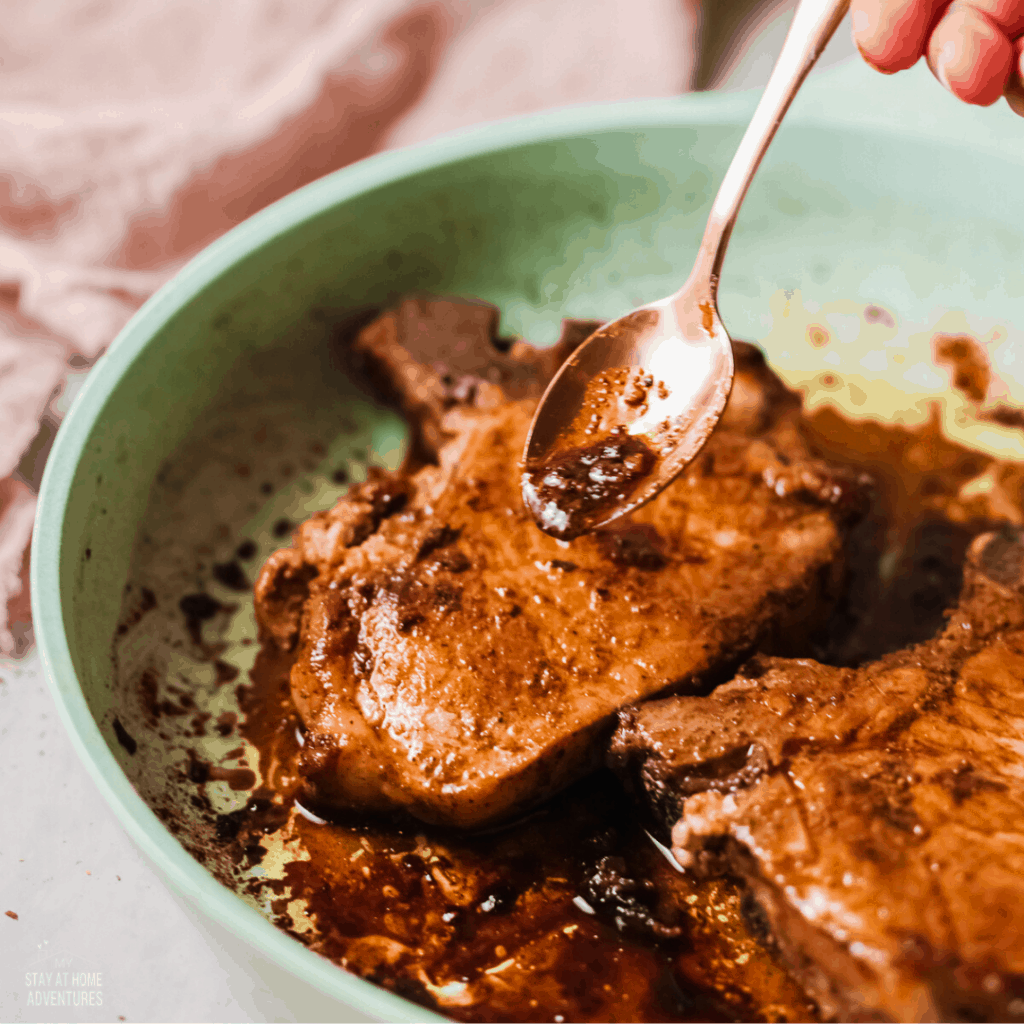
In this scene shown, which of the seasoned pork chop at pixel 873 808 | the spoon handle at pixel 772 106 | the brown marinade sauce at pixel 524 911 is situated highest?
the spoon handle at pixel 772 106

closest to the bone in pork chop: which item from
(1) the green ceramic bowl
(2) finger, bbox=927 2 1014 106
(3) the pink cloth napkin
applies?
(1) the green ceramic bowl

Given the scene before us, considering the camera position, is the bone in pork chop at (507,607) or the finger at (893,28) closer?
the bone in pork chop at (507,607)

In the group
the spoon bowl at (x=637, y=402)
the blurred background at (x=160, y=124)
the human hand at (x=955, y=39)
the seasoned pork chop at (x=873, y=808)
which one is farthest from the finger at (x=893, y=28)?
the blurred background at (x=160, y=124)

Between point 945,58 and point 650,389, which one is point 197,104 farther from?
point 945,58

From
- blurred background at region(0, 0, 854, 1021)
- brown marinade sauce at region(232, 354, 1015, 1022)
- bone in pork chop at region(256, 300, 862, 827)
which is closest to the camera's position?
brown marinade sauce at region(232, 354, 1015, 1022)

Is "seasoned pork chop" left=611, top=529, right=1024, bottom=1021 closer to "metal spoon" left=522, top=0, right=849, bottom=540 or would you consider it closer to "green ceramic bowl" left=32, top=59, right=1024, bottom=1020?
"metal spoon" left=522, top=0, right=849, bottom=540

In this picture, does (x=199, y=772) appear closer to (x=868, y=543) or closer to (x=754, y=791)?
(x=754, y=791)

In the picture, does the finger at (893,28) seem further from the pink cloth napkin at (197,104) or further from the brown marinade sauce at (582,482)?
the pink cloth napkin at (197,104)

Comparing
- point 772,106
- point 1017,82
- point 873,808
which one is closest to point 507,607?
point 873,808
